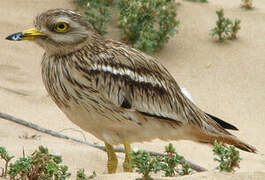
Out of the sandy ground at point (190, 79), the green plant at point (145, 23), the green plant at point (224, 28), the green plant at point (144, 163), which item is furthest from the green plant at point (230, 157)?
the green plant at point (224, 28)

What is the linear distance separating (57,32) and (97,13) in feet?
11.9

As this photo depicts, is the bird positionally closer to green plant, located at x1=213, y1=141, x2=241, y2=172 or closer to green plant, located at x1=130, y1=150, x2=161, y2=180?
green plant, located at x1=130, y1=150, x2=161, y2=180

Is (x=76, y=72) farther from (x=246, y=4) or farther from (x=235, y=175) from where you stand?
(x=246, y=4)

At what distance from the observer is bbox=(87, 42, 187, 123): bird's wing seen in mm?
3984

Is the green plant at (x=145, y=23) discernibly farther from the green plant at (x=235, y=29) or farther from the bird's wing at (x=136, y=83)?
the bird's wing at (x=136, y=83)

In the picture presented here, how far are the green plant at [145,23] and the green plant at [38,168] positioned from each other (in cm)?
356

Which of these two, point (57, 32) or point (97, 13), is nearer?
point (57, 32)

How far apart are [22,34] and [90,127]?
0.87 metres

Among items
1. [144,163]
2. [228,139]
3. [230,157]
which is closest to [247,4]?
[228,139]

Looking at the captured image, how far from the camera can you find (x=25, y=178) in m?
3.53

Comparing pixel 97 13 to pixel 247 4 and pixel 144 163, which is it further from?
pixel 144 163

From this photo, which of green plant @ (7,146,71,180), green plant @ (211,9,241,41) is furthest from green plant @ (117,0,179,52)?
green plant @ (7,146,71,180)

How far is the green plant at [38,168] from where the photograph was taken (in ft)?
11.2

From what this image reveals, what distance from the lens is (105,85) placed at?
13.0 feet
